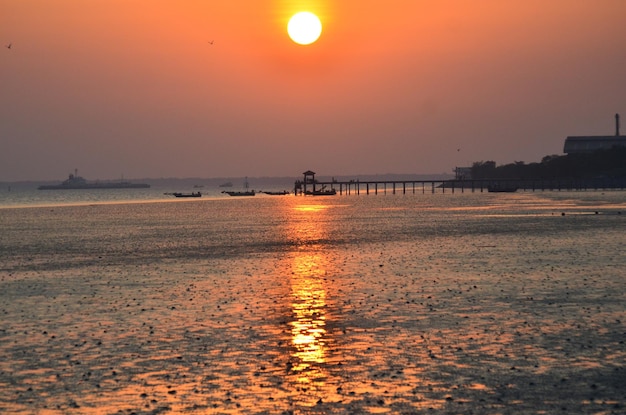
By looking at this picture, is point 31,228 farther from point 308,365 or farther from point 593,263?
point 308,365

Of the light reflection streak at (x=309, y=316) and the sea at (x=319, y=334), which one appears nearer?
the sea at (x=319, y=334)

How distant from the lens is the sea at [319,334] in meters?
19.3

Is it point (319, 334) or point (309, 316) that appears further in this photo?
point (309, 316)

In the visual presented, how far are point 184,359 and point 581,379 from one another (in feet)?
32.9

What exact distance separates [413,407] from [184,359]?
747 centimetres

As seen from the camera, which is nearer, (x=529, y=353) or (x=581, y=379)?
(x=581, y=379)

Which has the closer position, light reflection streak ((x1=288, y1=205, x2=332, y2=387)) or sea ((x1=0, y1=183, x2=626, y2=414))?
sea ((x1=0, y1=183, x2=626, y2=414))

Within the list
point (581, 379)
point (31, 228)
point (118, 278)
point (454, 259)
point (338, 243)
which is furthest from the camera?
point (31, 228)

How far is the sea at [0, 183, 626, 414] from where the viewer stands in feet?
63.3

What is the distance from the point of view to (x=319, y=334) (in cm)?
2667

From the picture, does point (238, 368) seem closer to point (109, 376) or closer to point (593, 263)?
point (109, 376)

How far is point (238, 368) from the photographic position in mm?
22203

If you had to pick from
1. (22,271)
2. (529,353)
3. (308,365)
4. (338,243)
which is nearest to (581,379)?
(529,353)

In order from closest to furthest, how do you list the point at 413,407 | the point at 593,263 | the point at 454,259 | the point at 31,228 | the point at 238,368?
the point at 413,407 < the point at 238,368 < the point at 593,263 < the point at 454,259 < the point at 31,228
